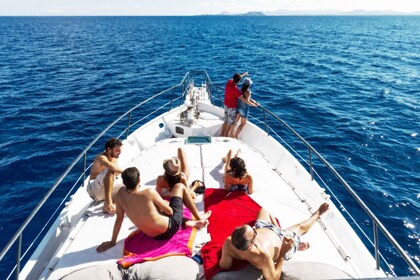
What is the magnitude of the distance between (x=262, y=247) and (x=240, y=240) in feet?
1.39

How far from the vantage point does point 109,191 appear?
5.32 m

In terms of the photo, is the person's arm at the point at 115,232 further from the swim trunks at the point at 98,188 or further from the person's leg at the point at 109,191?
the swim trunks at the point at 98,188

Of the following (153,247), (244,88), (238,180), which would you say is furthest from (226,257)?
(244,88)

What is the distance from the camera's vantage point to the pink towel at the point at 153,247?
13.0 ft

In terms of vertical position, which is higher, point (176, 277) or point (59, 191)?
point (176, 277)

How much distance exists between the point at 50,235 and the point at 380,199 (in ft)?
34.4

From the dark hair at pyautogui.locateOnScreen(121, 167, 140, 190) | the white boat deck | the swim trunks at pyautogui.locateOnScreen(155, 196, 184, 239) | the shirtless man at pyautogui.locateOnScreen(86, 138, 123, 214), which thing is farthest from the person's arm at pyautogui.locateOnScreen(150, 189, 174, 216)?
the shirtless man at pyautogui.locateOnScreen(86, 138, 123, 214)

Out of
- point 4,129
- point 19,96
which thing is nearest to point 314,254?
point 4,129

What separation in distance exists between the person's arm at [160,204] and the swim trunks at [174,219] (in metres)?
0.11

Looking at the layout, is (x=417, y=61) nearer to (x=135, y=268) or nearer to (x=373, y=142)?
(x=373, y=142)

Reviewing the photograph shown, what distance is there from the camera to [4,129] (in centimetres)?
1528

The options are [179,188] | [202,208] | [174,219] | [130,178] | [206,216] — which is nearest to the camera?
[130,178]

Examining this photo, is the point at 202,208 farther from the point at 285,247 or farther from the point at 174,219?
the point at 285,247

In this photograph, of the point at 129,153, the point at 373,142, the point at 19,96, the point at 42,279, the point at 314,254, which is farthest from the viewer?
the point at 19,96
